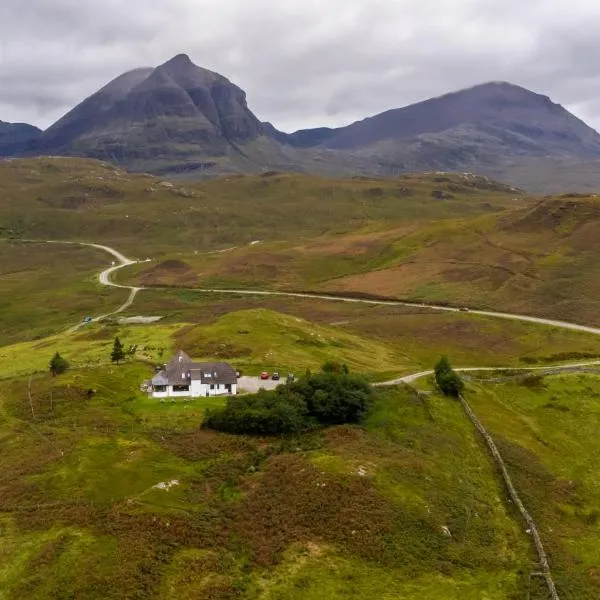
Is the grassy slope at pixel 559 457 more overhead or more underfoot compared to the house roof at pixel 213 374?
more underfoot

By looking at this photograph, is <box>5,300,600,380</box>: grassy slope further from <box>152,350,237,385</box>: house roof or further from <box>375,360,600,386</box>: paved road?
<box>152,350,237,385</box>: house roof

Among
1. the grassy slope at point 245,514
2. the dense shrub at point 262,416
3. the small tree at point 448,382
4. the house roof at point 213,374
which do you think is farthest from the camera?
the small tree at point 448,382

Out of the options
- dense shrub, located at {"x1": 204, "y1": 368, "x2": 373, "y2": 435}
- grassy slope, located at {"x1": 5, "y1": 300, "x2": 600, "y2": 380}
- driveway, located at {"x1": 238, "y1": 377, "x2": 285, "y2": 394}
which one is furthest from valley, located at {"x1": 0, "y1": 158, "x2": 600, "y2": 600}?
driveway, located at {"x1": 238, "y1": 377, "x2": 285, "y2": 394}

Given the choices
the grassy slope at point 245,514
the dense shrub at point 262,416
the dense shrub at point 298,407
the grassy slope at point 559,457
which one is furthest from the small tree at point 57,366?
the grassy slope at point 559,457

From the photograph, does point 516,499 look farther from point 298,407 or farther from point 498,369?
point 498,369

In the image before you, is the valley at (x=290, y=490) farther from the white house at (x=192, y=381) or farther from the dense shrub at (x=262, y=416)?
the white house at (x=192, y=381)

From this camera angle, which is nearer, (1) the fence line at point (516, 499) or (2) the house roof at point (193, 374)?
(1) the fence line at point (516, 499)
